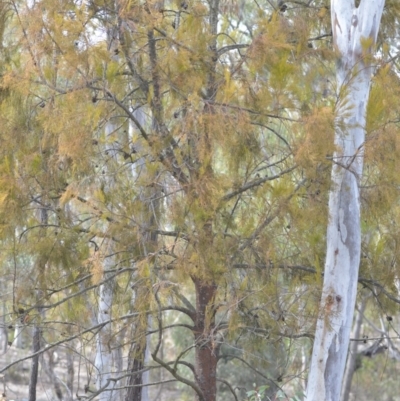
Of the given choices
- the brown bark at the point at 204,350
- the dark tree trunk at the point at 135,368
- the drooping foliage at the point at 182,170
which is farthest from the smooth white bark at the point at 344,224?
the dark tree trunk at the point at 135,368

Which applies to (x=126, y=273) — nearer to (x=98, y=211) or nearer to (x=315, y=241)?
(x=98, y=211)

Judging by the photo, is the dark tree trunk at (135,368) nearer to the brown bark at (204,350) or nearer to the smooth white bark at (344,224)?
the brown bark at (204,350)

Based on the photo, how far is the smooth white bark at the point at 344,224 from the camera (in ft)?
13.8

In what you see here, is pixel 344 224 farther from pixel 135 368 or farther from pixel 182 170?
pixel 135 368

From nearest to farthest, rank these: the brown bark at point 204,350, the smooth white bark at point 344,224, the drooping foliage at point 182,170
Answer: the drooping foliage at point 182,170 < the smooth white bark at point 344,224 < the brown bark at point 204,350

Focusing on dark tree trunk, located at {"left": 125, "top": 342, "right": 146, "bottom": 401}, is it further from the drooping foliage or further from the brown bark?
the brown bark

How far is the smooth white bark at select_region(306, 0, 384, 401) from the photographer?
13.8 ft

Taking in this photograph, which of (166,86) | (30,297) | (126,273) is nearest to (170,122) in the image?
(166,86)

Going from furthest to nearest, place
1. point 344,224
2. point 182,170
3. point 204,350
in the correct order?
point 204,350 < point 344,224 < point 182,170

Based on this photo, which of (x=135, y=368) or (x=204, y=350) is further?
(x=135, y=368)

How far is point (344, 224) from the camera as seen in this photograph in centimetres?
427

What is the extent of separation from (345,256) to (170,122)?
4.23ft

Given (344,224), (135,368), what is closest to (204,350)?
(135,368)

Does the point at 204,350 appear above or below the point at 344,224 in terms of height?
below
